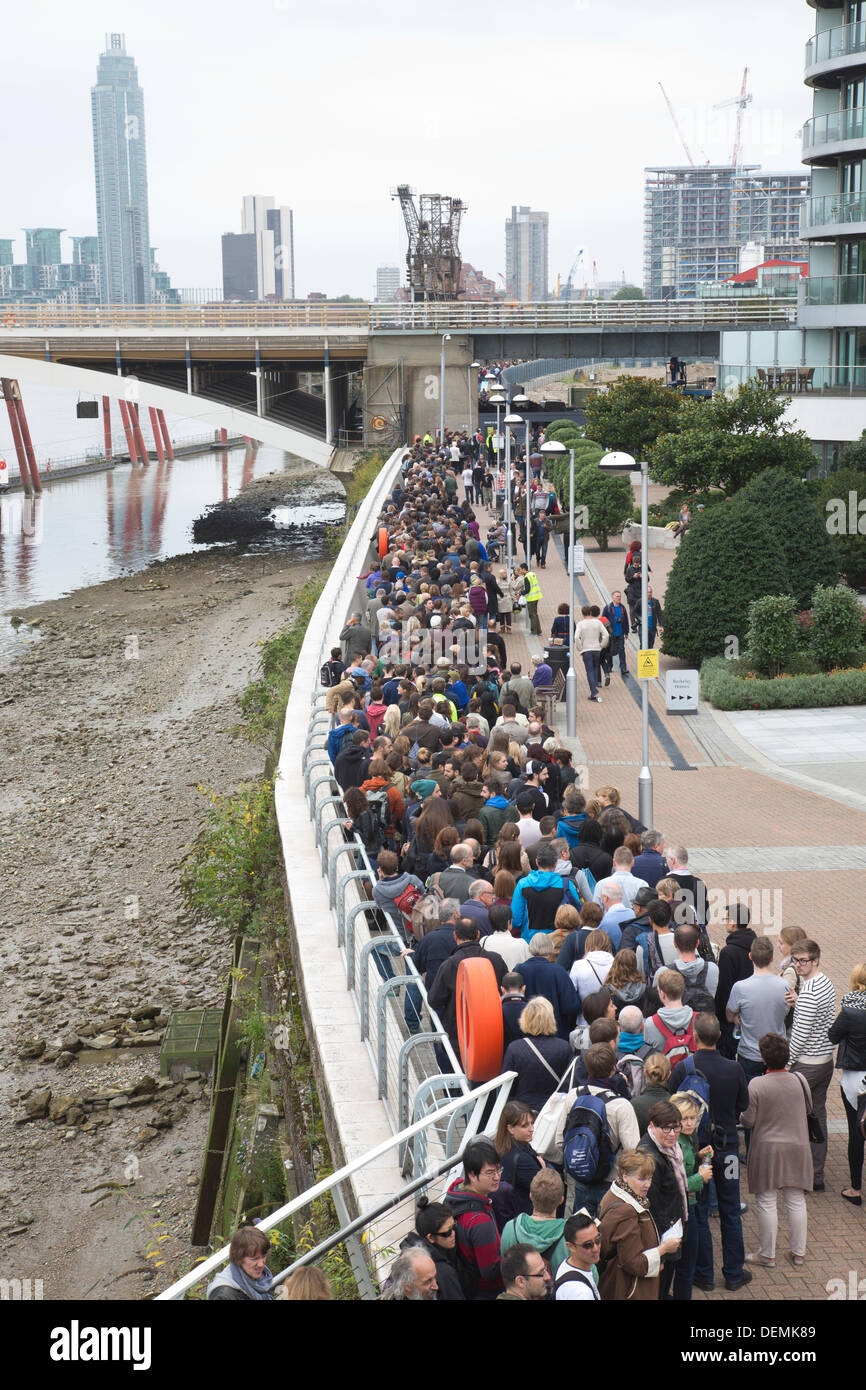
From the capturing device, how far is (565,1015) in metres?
8.38

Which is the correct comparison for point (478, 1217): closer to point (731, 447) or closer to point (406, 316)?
point (731, 447)

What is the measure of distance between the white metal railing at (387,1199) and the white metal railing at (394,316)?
166 ft

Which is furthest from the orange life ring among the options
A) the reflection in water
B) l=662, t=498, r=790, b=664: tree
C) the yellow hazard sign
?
the reflection in water

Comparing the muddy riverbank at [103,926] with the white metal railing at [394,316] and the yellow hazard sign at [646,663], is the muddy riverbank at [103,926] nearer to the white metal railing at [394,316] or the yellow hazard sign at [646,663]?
the yellow hazard sign at [646,663]

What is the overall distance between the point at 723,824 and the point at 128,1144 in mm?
7278

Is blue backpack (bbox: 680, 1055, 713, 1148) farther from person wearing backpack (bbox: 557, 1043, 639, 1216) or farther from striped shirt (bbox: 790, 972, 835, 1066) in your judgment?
striped shirt (bbox: 790, 972, 835, 1066)

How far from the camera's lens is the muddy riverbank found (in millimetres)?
12719

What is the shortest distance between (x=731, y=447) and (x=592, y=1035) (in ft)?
88.3

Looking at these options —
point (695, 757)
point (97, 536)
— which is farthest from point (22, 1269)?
point (97, 536)

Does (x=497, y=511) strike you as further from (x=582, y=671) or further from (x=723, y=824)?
Answer: (x=723, y=824)

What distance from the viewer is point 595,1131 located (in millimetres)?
6855

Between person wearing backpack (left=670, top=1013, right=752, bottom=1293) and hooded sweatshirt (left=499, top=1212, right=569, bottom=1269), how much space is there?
1.28m

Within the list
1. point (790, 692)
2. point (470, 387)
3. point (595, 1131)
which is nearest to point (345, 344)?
point (470, 387)

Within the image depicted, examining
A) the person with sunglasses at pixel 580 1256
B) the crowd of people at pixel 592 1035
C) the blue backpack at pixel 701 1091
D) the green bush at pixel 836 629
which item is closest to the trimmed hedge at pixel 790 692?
the green bush at pixel 836 629
